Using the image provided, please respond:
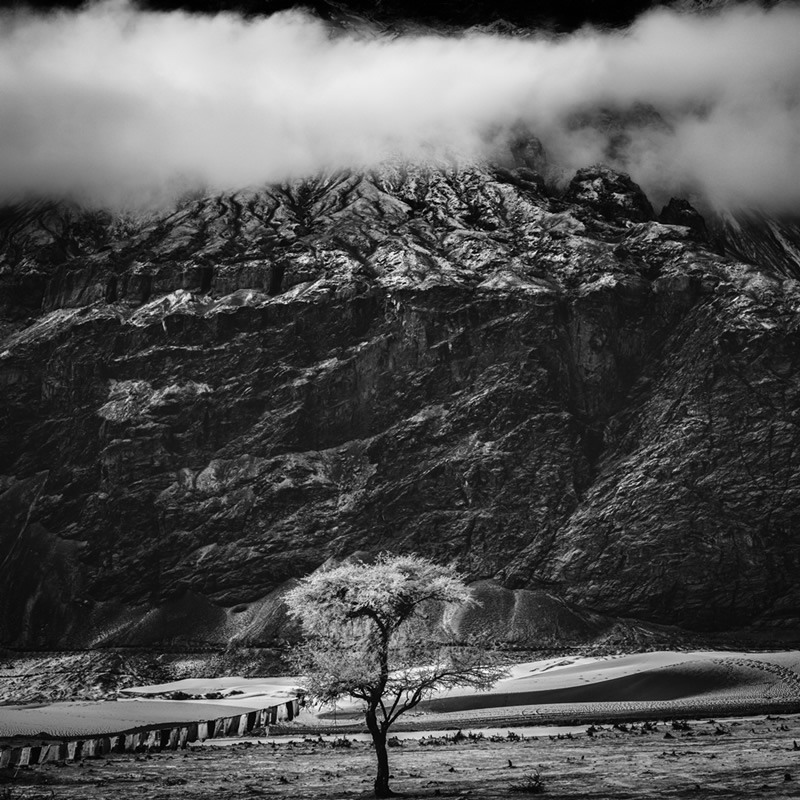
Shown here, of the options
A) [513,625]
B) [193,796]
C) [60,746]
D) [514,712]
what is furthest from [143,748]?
[513,625]

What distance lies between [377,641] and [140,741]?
3304cm

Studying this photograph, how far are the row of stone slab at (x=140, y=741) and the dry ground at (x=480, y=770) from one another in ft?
6.51

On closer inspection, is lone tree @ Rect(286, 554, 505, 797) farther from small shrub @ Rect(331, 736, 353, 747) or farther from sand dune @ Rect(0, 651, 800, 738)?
sand dune @ Rect(0, 651, 800, 738)

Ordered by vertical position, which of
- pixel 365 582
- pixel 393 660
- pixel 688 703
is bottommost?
pixel 688 703

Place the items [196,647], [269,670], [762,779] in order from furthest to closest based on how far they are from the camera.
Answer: [196,647] < [269,670] < [762,779]

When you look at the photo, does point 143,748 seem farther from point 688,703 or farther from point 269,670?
point 269,670

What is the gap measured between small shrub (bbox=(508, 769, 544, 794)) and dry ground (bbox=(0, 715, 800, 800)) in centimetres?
37

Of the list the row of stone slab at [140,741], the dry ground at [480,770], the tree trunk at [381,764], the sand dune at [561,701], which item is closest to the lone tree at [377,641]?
the tree trunk at [381,764]

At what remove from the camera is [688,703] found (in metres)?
92.8

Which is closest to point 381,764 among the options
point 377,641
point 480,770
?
point 377,641

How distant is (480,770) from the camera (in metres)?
50.6

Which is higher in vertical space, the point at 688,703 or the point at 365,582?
the point at 365,582

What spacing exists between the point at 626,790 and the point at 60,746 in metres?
33.8

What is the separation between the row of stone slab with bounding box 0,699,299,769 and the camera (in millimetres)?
57969
